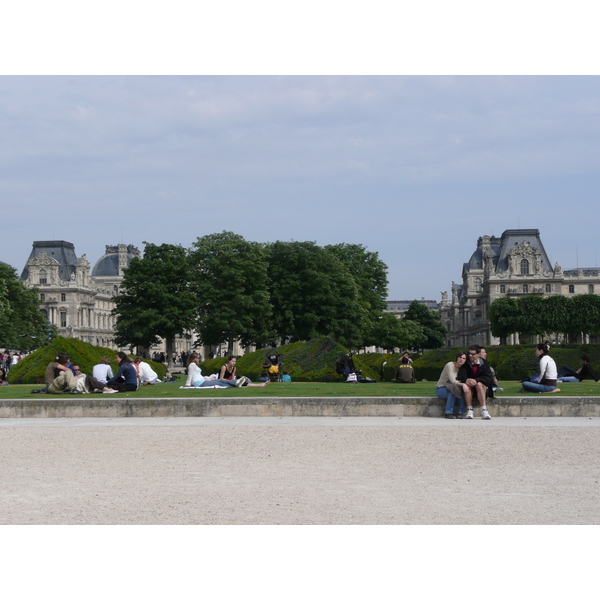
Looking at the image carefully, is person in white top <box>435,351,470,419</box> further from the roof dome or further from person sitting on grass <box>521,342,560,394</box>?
the roof dome

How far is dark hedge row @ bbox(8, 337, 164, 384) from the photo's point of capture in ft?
84.0

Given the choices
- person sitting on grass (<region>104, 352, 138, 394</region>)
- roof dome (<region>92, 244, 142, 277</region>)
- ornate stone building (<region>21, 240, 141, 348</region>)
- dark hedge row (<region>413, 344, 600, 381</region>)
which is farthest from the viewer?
roof dome (<region>92, 244, 142, 277</region>)

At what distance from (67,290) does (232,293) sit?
95.8 metres

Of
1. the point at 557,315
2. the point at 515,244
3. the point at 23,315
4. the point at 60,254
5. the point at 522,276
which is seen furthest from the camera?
the point at 60,254

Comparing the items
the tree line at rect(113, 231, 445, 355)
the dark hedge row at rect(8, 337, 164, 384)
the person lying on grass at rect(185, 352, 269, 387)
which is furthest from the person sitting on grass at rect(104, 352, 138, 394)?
the tree line at rect(113, 231, 445, 355)

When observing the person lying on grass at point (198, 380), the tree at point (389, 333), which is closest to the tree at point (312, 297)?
the tree at point (389, 333)

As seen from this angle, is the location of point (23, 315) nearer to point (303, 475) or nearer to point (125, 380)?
point (125, 380)

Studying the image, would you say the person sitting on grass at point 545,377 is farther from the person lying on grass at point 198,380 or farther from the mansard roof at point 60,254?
the mansard roof at point 60,254

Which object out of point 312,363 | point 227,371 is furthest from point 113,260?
point 227,371

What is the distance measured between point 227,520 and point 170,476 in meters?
2.47

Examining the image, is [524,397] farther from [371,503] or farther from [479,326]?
[479,326]

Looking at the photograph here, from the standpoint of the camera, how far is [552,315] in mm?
98188

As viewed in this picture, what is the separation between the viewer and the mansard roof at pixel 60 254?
149 metres

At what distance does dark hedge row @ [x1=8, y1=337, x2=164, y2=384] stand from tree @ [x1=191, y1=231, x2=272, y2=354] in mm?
27933
